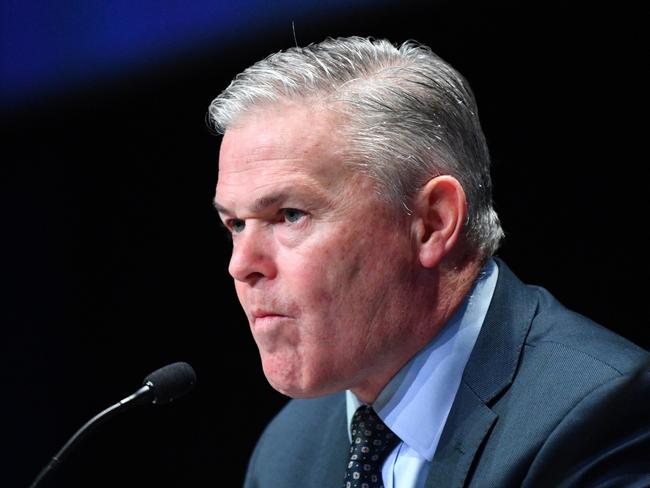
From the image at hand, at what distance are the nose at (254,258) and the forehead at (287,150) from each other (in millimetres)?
105

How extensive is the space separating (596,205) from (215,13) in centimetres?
162

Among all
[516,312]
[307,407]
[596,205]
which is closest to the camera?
[516,312]

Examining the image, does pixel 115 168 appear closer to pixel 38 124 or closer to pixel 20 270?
pixel 38 124

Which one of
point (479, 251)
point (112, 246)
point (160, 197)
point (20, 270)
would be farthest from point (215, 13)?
point (479, 251)

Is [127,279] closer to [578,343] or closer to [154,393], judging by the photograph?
[154,393]

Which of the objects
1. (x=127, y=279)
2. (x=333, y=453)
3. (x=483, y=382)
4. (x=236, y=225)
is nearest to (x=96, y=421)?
(x=236, y=225)

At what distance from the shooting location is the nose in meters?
1.99

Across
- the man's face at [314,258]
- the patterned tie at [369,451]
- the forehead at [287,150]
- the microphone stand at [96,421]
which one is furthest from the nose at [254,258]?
the patterned tie at [369,451]

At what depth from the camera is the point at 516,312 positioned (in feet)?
6.95

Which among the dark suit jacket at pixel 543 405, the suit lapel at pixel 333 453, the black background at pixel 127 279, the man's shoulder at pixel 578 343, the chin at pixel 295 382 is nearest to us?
the dark suit jacket at pixel 543 405

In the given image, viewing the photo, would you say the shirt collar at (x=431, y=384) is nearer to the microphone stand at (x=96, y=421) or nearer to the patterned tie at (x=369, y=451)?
the patterned tie at (x=369, y=451)

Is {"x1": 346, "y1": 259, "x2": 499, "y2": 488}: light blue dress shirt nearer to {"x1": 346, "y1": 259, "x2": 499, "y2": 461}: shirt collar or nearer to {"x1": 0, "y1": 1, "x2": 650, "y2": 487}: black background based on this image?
{"x1": 346, "y1": 259, "x2": 499, "y2": 461}: shirt collar

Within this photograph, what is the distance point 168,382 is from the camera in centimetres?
200

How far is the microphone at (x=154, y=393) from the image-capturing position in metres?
1.95
